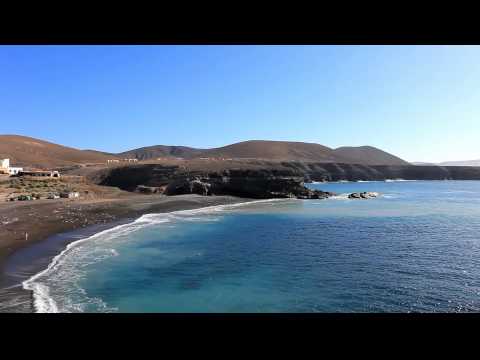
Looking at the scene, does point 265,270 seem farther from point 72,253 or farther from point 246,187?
point 246,187

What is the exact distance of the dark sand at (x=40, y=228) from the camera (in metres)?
13.3

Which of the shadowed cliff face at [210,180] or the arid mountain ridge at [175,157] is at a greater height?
the arid mountain ridge at [175,157]

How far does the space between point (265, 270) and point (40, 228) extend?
56.8ft

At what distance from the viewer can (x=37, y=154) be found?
4459 inches

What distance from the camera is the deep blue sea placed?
12.2m

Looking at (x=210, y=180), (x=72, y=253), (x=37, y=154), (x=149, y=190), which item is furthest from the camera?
(x=37, y=154)

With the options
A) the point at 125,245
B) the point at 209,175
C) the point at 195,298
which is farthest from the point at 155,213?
the point at 209,175

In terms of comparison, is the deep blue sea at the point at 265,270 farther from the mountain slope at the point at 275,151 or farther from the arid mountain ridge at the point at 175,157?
the mountain slope at the point at 275,151

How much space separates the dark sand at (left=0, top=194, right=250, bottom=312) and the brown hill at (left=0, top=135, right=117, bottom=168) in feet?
219

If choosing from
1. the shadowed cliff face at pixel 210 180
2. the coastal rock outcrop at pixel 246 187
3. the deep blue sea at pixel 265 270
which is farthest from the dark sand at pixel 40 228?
the shadowed cliff face at pixel 210 180

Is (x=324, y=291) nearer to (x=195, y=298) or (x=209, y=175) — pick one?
(x=195, y=298)

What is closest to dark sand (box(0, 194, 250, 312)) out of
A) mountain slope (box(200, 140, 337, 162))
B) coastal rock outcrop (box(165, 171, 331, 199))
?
coastal rock outcrop (box(165, 171, 331, 199))

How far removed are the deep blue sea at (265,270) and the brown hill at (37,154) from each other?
3335 inches

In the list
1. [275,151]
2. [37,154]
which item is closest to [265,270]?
[37,154]
